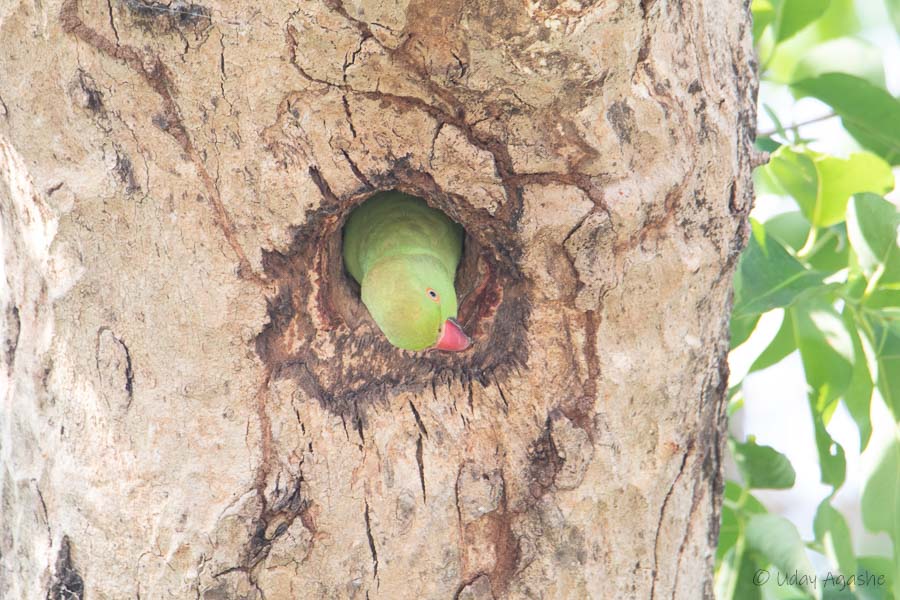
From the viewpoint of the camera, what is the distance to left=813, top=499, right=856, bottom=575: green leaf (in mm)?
3129

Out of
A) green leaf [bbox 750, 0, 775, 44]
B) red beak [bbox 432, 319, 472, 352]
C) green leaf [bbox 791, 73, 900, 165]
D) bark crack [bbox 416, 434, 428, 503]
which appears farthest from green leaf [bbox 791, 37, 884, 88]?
bark crack [bbox 416, 434, 428, 503]

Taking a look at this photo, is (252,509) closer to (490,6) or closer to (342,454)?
(342,454)

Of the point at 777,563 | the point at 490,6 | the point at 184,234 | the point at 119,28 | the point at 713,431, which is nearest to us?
the point at 490,6

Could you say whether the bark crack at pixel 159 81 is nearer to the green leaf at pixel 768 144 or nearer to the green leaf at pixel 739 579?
the green leaf at pixel 768 144

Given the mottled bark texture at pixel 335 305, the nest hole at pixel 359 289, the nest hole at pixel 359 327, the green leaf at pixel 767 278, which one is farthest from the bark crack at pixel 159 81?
the green leaf at pixel 767 278

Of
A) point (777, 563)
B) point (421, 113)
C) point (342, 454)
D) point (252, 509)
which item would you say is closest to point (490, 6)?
point (421, 113)

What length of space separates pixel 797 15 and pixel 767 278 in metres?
1.10

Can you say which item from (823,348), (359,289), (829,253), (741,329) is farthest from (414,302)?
(829,253)

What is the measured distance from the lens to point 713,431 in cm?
282

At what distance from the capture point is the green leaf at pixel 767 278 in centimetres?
295

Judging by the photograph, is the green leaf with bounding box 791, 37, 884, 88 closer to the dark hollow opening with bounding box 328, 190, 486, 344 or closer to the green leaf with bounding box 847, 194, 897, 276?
the green leaf with bounding box 847, 194, 897, 276

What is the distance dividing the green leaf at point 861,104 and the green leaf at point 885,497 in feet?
3.99

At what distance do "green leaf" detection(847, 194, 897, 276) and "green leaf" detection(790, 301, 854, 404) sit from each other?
221 millimetres

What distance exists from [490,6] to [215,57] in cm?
75
